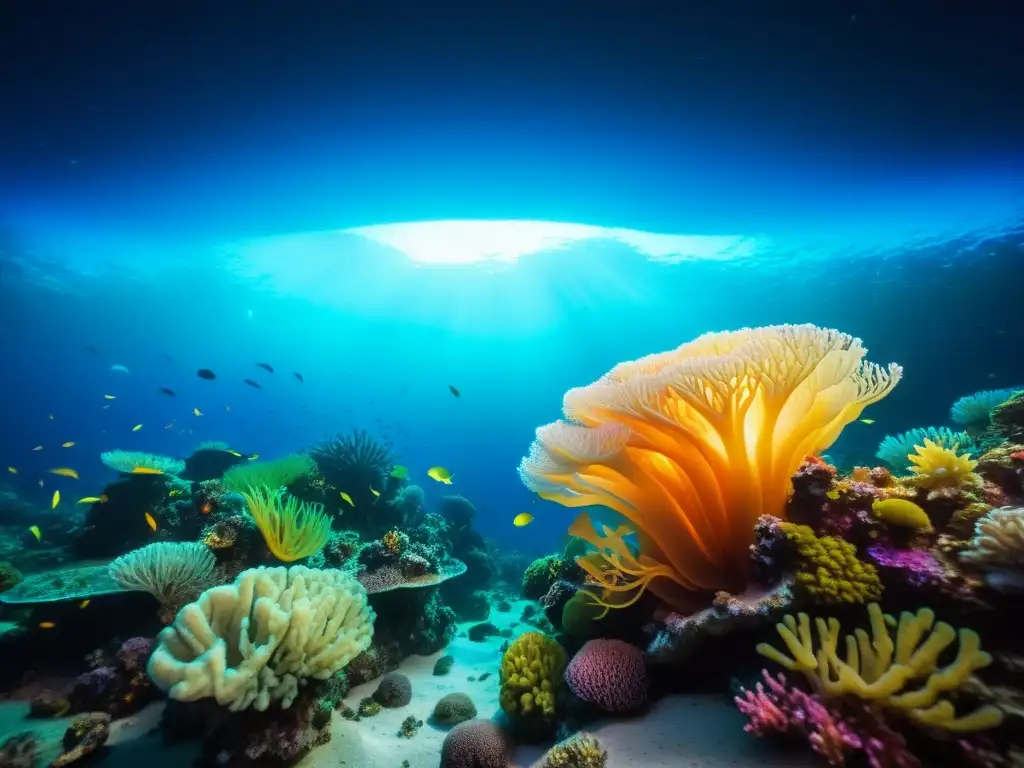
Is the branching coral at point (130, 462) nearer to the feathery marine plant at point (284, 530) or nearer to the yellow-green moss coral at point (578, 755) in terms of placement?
the feathery marine plant at point (284, 530)

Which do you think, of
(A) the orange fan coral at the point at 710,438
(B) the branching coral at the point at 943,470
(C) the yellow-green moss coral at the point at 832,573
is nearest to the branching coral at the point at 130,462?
(A) the orange fan coral at the point at 710,438

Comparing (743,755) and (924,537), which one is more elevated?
(924,537)

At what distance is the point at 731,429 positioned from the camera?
10.5 ft

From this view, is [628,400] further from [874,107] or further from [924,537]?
[874,107]

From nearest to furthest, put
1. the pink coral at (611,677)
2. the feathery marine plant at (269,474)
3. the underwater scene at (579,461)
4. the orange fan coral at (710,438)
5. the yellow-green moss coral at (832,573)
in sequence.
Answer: the yellow-green moss coral at (832,573) → the underwater scene at (579,461) → the orange fan coral at (710,438) → the pink coral at (611,677) → the feathery marine plant at (269,474)

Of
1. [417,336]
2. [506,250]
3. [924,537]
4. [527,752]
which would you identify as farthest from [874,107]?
[417,336]

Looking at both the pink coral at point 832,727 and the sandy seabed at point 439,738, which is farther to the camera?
the sandy seabed at point 439,738

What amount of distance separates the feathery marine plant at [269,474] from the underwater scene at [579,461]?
0.18 meters

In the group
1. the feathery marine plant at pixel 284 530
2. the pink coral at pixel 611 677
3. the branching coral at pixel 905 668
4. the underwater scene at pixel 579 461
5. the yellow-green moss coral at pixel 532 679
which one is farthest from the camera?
the feathery marine plant at pixel 284 530

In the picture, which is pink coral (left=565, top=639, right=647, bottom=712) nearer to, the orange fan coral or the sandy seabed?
the sandy seabed

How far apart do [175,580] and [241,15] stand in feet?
27.1

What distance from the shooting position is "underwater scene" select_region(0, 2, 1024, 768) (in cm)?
280

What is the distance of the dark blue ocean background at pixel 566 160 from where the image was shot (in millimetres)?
7082

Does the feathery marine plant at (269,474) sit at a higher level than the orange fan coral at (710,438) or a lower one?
lower
